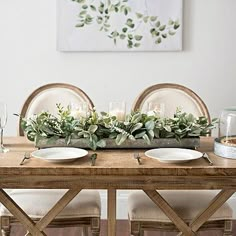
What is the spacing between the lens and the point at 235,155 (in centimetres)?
208

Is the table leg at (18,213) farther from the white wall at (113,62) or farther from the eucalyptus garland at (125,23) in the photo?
the eucalyptus garland at (125,23)

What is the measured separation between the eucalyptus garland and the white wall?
0.12m

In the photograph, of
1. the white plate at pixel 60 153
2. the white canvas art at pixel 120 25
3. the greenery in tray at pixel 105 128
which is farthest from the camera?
the white canvas art at pixel 120 25

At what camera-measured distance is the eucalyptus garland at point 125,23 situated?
3365mm

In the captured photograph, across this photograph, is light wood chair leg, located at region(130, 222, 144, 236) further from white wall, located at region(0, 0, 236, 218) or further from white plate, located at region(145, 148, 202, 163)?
white wall, located at region(0, 0, 236, 218)

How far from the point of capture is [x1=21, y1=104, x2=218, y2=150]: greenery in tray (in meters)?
2.18

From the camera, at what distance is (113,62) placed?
347 centimetres

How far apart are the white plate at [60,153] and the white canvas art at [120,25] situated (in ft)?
4.61

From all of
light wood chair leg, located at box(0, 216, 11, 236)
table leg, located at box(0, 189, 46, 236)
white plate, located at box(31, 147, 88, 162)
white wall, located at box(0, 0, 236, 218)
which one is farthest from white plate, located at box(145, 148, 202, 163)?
white wall, located at box(0, 0, 236, 218)

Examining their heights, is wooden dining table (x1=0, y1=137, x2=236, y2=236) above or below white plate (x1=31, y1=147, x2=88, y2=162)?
below

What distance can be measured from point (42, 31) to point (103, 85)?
57 centimetres

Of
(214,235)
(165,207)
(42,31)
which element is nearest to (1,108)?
(165,207)

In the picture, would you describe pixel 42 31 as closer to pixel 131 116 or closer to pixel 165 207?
pixel 131 116

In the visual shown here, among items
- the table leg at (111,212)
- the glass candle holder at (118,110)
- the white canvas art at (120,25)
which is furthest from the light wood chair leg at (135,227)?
the white canvas art at (120,25)
